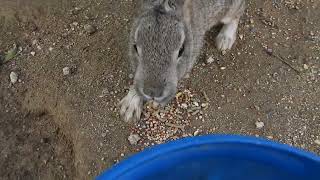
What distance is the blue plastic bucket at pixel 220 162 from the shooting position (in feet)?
8.13

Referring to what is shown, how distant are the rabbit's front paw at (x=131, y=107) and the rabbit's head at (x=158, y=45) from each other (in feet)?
1.82

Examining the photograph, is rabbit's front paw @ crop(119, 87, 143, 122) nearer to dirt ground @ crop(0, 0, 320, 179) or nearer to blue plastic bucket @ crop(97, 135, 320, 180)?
dirt ground @ crop(0, 0, 320, 179)

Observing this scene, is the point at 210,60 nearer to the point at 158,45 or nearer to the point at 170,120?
the point at 170,120

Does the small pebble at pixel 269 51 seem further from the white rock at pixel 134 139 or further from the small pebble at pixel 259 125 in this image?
the white rock at pixel 134 139

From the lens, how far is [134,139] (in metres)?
3.63

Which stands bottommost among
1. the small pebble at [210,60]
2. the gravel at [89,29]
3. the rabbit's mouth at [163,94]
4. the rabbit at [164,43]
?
the small pebble at [210,60]

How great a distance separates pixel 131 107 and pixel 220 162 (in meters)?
1.08

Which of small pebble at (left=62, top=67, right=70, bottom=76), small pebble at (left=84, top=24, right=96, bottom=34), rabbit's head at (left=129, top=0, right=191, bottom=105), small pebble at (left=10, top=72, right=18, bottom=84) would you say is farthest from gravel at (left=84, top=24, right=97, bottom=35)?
rabbit's head at (left=129, top=0, right=191, bottom=105)

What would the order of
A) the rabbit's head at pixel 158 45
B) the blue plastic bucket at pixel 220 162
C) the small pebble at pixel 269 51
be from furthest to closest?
the small pebble at pixel 269 51 < the rabbit's head at pixel 158 45 < the blue plastic bucket at pixel 220 162

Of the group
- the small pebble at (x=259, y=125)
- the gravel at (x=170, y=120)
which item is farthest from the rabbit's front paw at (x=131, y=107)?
the small pebble at (x=259, y=125)

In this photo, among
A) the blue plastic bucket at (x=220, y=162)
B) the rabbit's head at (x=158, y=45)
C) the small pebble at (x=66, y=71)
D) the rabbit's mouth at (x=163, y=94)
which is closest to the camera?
the blue plastic bucket at (x=220, y=162)

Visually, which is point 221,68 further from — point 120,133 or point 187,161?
point 187,161

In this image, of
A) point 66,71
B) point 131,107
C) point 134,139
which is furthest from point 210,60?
point 66,71

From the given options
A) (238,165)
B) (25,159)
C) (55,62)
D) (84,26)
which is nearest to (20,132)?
(25,159)
